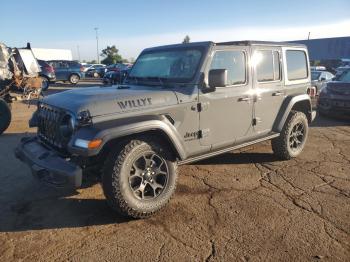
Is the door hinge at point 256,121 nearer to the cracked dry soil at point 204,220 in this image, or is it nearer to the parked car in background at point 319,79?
the cracked dry soil at point 204,220

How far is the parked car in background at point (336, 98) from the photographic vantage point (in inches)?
386

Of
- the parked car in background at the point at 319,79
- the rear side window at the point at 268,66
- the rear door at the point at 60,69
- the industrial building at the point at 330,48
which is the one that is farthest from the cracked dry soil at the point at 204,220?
the industrial building at the point at 330,48

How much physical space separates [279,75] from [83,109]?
131 inches

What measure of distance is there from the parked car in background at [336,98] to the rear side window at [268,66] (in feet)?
17.7

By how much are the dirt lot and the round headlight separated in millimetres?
940

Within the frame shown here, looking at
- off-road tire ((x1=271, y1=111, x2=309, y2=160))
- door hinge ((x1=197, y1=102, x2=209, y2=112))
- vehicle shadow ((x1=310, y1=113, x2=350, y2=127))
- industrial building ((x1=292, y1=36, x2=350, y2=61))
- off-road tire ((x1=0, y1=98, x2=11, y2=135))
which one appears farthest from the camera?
industrial building ((x1=292, y1=36, x2=350, y2=61))

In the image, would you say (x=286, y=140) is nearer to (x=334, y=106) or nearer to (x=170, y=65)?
(x=170, y=65)

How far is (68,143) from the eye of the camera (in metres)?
3.47

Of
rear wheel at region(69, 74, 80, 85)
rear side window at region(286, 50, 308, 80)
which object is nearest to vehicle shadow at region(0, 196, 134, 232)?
rear side window at region(286, 50, 308, 80)

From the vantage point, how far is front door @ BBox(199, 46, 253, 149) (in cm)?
434

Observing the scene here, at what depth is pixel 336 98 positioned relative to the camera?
10.0 meters

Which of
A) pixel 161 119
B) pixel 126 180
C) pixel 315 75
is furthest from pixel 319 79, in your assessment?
pixel 126 180

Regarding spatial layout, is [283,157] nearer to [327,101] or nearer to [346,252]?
[346,252]

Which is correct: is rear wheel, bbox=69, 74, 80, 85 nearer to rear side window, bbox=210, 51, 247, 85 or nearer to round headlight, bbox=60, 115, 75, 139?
rear side window, bbox=210, 51, 247, 85
